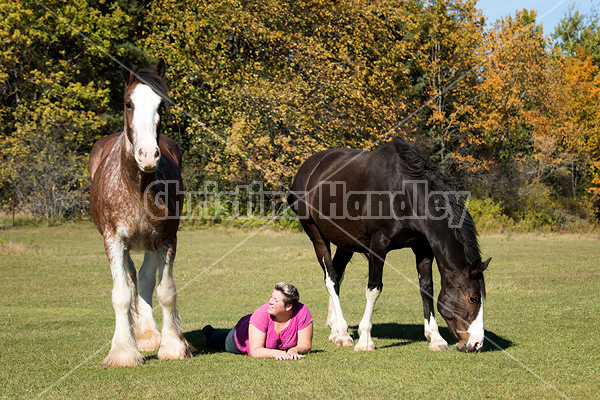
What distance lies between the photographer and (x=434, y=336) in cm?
725

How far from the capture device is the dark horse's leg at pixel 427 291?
23.8 feet

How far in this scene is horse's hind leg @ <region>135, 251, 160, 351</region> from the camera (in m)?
7.16

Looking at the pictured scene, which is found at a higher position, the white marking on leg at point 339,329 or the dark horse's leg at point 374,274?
the dark horse's leg at point 374,274

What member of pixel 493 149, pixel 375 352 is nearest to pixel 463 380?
pixel 375 352

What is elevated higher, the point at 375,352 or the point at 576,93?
the point at 576,93

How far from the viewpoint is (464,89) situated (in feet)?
108

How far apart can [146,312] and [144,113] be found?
8.43 feet

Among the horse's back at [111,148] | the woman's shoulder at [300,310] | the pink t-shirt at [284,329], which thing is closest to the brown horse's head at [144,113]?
the horse's back at [111,148]

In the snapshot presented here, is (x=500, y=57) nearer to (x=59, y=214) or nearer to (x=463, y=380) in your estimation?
(x=59, y=214)

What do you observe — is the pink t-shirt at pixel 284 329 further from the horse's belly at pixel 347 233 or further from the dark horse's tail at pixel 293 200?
the dark horse's tail at pixel 293 200

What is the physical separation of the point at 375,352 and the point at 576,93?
31.1 meters

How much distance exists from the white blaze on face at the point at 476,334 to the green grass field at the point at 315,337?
0.11 metres

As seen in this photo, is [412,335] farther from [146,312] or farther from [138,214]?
[138,214]

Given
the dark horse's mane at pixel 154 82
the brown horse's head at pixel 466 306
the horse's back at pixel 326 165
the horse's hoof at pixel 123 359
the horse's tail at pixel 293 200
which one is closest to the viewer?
the dark horse's mane at pixel 154 82
